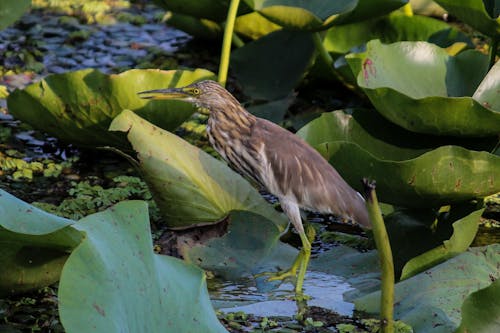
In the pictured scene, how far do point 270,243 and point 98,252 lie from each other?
1889 millimetres

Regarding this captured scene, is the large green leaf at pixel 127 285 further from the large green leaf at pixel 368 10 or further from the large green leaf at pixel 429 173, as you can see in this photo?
the large green leaf at pixel 368 10

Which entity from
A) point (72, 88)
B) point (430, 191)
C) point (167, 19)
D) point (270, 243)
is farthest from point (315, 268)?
point (167, 19)

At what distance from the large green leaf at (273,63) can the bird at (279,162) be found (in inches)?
63.3

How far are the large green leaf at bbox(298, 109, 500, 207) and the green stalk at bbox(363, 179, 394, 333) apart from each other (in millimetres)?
1367

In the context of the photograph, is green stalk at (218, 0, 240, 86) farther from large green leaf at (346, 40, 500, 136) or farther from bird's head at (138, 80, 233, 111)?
large green leaf at (346, 40, 500, 136)

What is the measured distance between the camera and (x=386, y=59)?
526 centimetres

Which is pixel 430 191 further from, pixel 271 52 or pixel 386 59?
pixel 271 52

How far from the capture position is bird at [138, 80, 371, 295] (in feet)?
16.0

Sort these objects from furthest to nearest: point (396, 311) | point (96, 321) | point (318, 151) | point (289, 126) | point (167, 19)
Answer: point (167, 19), point (289, 126), point (318, 151), point (396, 311), point (96, 321)

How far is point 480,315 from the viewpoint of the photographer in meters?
3.34

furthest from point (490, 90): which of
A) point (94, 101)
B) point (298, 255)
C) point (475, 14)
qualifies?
point (94, 101)

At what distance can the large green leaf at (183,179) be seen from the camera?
4.69m

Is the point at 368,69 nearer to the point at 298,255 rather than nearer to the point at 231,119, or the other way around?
the point at 231,119

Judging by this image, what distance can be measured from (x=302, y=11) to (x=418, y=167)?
1676 millimetres
